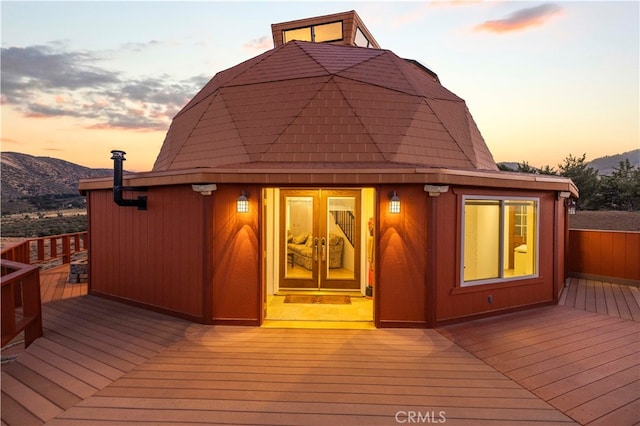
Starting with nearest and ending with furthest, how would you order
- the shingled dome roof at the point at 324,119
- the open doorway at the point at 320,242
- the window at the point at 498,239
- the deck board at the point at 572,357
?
the deck board at the point at 572,357 → the window at the point at 498,239 → the shingled dome roof at the point at 324,119 → the open doorway at the point at 320,242

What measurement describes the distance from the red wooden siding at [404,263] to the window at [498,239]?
86 cm

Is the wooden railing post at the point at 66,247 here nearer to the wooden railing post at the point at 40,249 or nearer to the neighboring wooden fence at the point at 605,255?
the wooden railing post at the point at 40,249

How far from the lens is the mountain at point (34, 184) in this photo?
35.1m

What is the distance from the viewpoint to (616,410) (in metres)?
2.88

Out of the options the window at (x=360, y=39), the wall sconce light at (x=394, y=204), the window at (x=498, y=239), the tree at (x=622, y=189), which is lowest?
the window at (x=498, y=239)

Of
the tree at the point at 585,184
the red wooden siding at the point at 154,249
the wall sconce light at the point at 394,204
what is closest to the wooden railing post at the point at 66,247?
the red wooden siding at the point at 154,249

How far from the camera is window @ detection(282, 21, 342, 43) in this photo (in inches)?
497

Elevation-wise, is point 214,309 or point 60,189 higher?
point 60,189

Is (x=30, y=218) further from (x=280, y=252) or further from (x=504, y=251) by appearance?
(x=504, y=251)

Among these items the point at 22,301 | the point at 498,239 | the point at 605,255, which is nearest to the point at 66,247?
the point at 22,301

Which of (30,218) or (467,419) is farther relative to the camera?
(30,218)

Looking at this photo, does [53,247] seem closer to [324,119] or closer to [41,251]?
[41,251]

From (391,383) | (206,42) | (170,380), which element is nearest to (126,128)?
(206,42)

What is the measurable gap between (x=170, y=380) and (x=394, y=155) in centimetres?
535
